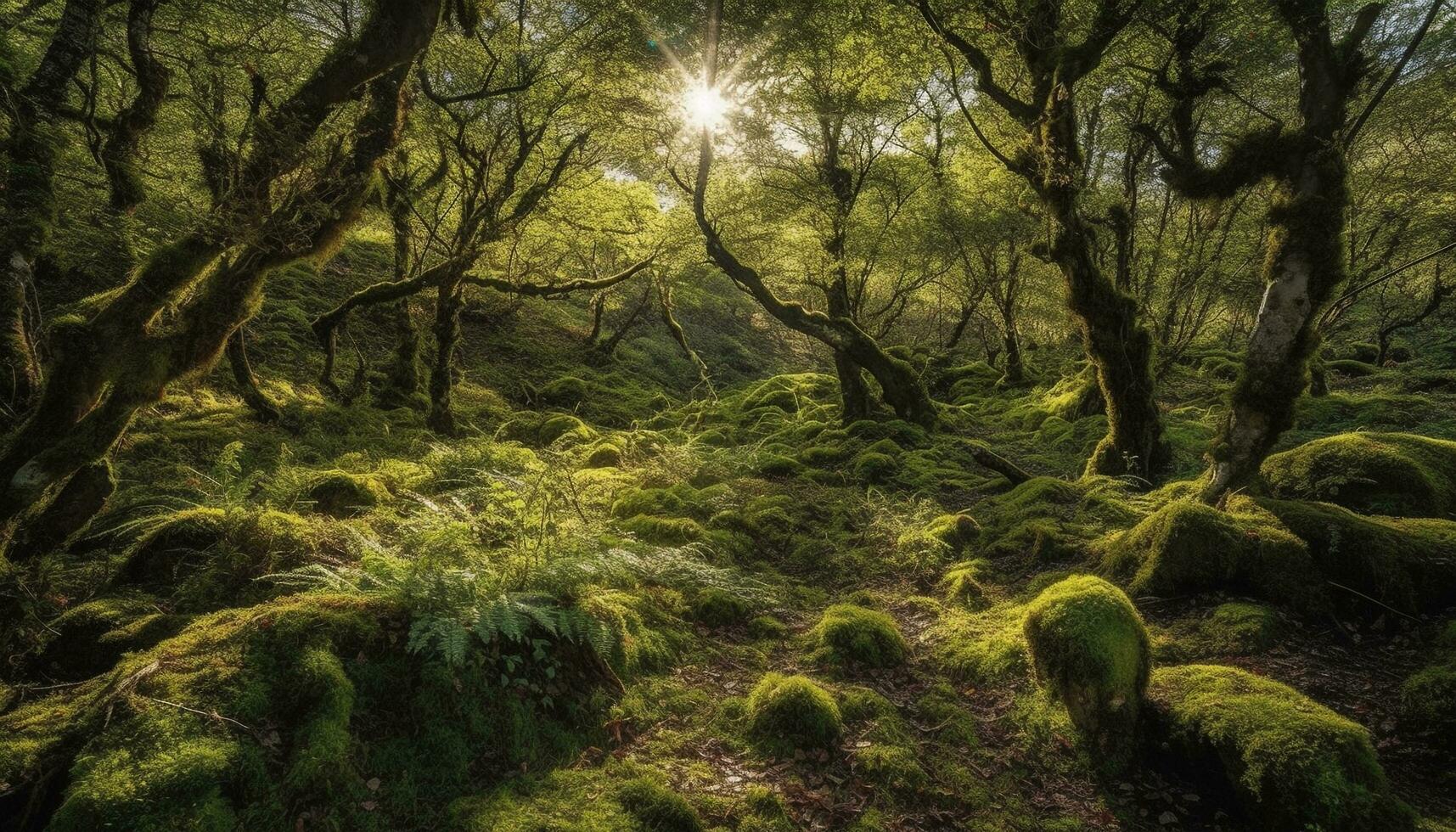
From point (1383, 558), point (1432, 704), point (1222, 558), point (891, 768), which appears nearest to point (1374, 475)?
point (1383, 558)

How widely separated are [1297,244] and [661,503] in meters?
8.23

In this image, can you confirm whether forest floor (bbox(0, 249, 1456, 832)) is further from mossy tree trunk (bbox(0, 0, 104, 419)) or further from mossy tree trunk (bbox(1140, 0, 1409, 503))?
mossy tree trunk (bbox(0, 0, 104, 419))

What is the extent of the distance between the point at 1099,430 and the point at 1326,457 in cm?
636

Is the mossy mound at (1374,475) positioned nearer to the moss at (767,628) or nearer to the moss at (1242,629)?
the moss at (1242,629)

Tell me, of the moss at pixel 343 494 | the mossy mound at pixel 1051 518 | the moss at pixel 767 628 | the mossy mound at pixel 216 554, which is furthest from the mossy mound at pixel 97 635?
the mossy mound at pixel 1051 518

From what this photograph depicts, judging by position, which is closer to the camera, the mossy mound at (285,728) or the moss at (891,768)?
the mossy mound at (285,728)

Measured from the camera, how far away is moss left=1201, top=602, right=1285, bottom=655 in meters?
4.82

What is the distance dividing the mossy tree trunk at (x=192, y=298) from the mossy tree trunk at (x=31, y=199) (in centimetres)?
261

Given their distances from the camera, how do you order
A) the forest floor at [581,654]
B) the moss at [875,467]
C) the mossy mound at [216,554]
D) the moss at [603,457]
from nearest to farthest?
the forest floor at [581,654] < the mossy mound at [216,554] < the moss at [603,457] < the moss at [875,467]

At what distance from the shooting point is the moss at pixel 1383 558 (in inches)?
195

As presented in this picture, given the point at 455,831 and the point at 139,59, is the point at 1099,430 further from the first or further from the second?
the point at 139,59

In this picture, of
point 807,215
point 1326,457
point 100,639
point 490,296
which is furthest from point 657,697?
point 490,296

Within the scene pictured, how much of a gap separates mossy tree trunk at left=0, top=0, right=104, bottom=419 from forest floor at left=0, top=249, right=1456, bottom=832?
A: 1.33 metres

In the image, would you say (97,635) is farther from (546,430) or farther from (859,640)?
(546,430)
